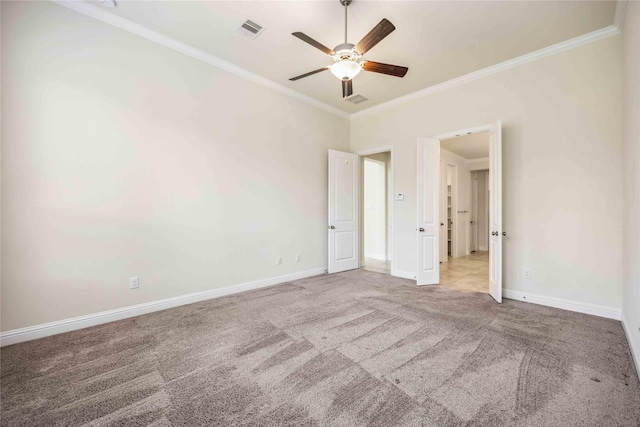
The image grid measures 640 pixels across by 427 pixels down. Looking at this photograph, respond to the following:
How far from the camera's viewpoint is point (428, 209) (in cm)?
412

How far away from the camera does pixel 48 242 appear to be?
236cm

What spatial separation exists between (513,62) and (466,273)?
137 inches

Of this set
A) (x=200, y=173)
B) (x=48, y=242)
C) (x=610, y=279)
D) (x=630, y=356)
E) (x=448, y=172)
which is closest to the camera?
(x=630, y=356)

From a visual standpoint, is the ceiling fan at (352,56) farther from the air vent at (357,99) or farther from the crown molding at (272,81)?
the air vent at (357,99)

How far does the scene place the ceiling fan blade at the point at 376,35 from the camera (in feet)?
6.51

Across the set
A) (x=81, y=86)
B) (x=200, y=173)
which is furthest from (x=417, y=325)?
(x=81, y=86)

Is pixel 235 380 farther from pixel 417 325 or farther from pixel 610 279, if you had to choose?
pixel 610 279

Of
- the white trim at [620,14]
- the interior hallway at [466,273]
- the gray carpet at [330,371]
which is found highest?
the white trim at [620,14]

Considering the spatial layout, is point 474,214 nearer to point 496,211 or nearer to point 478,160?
point 478,160

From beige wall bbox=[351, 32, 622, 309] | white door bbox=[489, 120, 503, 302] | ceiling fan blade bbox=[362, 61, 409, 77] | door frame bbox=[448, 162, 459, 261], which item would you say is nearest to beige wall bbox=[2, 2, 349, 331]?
ceiling fan blade bbox=[362, 61, 409, 77]

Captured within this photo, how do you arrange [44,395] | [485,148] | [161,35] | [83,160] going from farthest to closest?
1. [485,148]
2. [161,35]
3. [83,160]
4. [44,395]

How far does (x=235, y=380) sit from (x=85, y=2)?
147 inches

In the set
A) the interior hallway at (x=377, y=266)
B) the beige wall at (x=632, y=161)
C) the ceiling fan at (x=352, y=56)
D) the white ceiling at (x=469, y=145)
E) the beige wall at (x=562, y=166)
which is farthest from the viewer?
the white ceiling at (x=469, y=145)

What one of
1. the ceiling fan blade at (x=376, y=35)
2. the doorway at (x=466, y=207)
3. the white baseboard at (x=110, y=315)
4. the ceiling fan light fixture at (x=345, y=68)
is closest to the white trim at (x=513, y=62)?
the doorway at (x=466, y=207)
